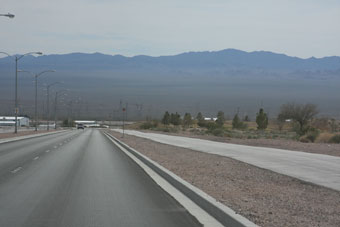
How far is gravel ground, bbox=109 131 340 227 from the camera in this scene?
9656 millimetres

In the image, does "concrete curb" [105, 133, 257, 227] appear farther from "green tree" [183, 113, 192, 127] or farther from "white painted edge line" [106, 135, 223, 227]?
"green tree" [183, 113, 192, 127]

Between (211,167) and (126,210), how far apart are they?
950cm

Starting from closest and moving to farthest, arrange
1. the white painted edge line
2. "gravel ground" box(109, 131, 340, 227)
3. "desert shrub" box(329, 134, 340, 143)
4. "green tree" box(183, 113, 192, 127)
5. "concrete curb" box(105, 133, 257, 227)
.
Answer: "concrete curb" box(105, 133, 257, 227) < "gravel ground" box(109, 131, 340, 227) < the white painted edge line < "desert shrub" box(329, 134, 340, 143) < "green tree" box(183, 113, 192, 127)

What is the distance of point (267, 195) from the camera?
41.8 ft

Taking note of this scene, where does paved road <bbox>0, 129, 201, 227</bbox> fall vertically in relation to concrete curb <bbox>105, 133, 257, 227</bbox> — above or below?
below

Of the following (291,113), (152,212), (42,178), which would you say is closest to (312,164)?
(42,178)

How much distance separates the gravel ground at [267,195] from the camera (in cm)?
966

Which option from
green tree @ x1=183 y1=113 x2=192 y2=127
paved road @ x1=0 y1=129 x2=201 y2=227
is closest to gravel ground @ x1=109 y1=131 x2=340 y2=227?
paved road @ x1=0 y1=129 x2=201 y2=227

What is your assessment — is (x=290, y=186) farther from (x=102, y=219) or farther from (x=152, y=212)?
(x=102, y=219)

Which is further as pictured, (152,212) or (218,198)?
(218,198)

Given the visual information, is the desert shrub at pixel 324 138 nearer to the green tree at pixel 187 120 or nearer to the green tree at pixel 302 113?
the green tree at pixel 302 113

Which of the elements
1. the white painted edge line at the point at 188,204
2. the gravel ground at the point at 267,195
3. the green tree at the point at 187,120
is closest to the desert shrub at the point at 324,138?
the gravel ground at the point at 267,195

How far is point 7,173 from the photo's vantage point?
1897 centimetres

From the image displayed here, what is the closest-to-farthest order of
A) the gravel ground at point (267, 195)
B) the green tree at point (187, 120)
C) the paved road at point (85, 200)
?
the gravel ground at point (267, 195) → the paved road at point (85, 200) → the green tree at point (187, 120)
